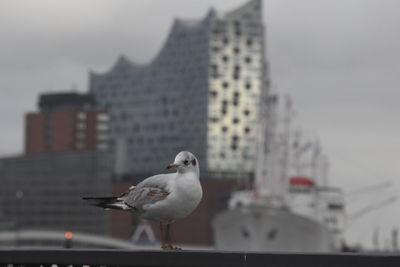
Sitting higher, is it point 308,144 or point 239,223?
point 308,144

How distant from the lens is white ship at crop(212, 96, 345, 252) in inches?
5231

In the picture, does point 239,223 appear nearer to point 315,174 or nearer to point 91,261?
point 315,174

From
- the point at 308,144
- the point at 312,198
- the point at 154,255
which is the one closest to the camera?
the point at 154,255

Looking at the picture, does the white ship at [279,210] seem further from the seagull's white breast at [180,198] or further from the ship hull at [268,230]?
the seagull's white breast at [180,198]

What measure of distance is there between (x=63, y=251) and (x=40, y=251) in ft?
1.27

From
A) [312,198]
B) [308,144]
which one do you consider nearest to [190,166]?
[312,198]

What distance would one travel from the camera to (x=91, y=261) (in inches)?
464

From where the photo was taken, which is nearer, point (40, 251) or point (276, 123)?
point (40, 251)

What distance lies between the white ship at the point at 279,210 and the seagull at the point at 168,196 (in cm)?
11017

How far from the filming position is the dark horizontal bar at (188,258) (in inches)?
402

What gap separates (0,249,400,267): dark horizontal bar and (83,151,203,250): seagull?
446mm

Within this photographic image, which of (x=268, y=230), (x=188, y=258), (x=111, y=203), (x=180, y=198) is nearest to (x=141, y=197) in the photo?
(x=111, y=203)

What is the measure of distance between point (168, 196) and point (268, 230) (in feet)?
396

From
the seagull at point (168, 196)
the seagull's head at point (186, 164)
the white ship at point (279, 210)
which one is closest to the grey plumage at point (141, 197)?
the seagull at point (168, 196)
